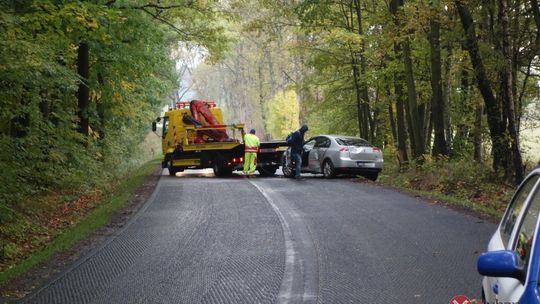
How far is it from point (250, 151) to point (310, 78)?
25.6ft

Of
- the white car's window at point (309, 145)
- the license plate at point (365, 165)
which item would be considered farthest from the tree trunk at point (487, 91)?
the white car's window at point (309, 145)

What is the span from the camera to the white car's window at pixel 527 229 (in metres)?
3.13

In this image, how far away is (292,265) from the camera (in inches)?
275

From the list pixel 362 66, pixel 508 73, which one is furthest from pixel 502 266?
pixel 362 66

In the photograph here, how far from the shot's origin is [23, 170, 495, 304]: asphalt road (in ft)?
19.3

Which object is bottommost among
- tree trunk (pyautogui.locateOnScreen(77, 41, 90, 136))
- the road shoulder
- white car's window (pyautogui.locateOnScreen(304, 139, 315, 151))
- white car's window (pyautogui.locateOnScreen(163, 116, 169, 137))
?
the road shoulder

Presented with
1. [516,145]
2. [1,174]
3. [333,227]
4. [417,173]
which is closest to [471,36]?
[516,145]

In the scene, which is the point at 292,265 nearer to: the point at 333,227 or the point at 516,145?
the point at 333,227

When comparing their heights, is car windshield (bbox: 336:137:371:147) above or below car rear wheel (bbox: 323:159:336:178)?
above

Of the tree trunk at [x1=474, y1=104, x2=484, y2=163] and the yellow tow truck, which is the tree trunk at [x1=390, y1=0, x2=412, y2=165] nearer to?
the tree trunk at [x1=474, y1=104, x2=484, y2=163]

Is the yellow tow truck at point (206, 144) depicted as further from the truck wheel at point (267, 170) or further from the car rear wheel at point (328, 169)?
the car rear wheel at point (328, 169)

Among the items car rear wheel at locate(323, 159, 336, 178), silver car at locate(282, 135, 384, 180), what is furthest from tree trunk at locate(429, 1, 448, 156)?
car rear wheel at locate(323, 159, 336, 178)

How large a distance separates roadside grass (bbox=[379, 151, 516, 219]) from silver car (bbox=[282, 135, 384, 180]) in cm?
75

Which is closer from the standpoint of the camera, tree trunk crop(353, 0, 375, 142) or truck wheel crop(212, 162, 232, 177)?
truck wheel crop(212, 162, 232, 177)
